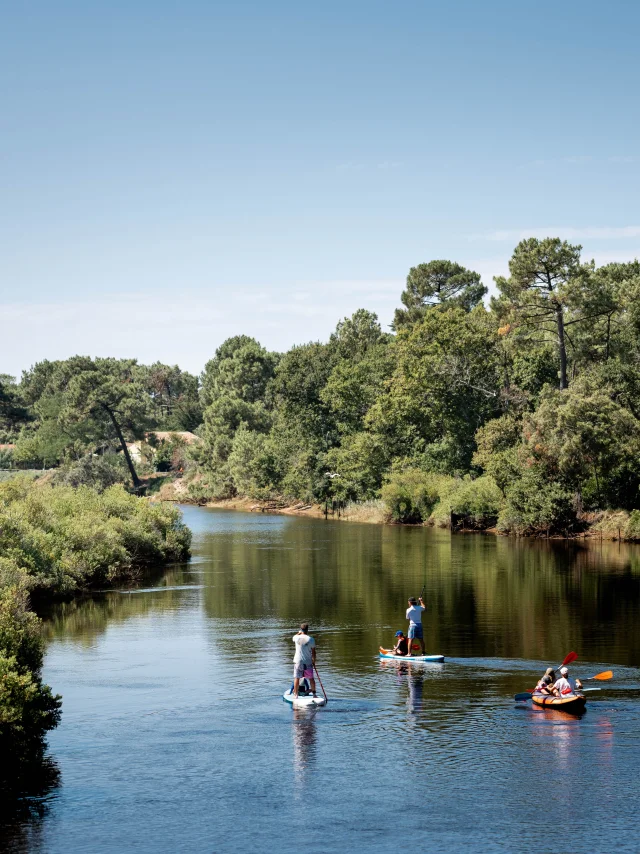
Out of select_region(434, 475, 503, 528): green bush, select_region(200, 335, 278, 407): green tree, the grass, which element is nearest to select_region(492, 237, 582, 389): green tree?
select_region(434, 475, 503, 528): green bush

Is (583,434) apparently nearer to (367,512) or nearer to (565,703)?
(367,512)

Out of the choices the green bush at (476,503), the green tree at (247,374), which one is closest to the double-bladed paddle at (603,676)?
the green bush at (476,503)

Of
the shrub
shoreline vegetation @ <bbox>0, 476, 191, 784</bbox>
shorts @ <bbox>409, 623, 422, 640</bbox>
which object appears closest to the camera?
shoreline vegetation @ <bbox>0, 476, 191, 784</bbox>

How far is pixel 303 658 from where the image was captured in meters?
30.1

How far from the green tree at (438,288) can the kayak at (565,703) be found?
116 meters

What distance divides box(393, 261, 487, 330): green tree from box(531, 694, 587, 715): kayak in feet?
382

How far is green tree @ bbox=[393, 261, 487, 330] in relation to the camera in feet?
474

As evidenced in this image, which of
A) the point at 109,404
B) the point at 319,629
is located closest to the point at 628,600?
the point at 319,629

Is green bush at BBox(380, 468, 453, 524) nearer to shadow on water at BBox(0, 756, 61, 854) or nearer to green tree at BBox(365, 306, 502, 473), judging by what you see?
green tree at BBox(365, 306, 502, 473)

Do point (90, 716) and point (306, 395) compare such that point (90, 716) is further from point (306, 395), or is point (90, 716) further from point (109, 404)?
point (109, 404)

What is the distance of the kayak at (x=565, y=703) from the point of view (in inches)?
1142

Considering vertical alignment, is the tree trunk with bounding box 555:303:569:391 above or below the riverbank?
→ above

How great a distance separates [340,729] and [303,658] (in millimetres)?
2819

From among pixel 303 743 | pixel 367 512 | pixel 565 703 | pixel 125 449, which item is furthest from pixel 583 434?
pixel 125 449
